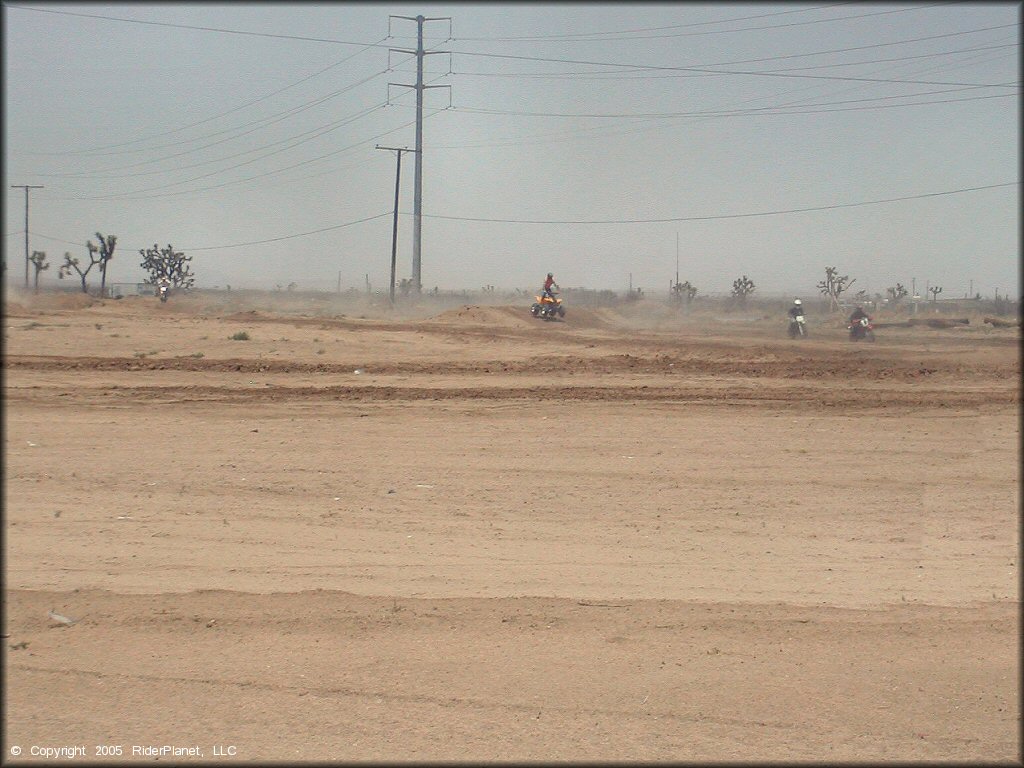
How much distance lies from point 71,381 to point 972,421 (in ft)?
49.3

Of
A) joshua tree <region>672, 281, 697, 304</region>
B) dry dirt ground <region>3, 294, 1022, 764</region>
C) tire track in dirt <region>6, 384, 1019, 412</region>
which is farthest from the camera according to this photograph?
joshua tree <region>672, 281, 697, 304</region>

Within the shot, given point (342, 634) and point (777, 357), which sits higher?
point (777, 357)

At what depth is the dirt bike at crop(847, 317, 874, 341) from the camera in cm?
2686

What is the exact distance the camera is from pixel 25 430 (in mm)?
13383

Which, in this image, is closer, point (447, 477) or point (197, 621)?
point (197, 621)

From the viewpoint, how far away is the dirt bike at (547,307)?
39.7 meters

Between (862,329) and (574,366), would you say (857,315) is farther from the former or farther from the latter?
(574,366)

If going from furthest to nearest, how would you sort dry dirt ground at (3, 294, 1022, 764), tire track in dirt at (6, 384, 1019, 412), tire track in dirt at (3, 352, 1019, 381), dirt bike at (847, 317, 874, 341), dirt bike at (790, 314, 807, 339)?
dirt bike at (790, 314, 807, 339), dirt bike at (847, 317, 874, 341), tire track in dirt at (3, 352, 1019, 381), tire track in dirt at (6, 384, 1019, 412), dry dirt ground at (3, 294, 1022, 764)

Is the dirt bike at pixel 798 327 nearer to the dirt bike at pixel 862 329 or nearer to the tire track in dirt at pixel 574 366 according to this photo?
the dirt bike at pixel 862 329

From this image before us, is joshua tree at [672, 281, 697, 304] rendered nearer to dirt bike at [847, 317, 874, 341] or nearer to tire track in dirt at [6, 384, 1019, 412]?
dirt bike at [847, 317, 874, 341]

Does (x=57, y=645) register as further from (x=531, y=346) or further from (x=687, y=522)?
(x=531, y=346)

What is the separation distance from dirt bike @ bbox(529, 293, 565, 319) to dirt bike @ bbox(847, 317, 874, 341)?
48.5 feet

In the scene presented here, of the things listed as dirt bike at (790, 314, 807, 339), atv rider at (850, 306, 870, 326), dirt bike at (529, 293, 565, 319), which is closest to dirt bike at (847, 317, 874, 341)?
atv rider at (850, 306, 870, 326)

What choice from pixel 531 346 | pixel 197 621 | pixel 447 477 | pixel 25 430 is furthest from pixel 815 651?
pixel 531 346
